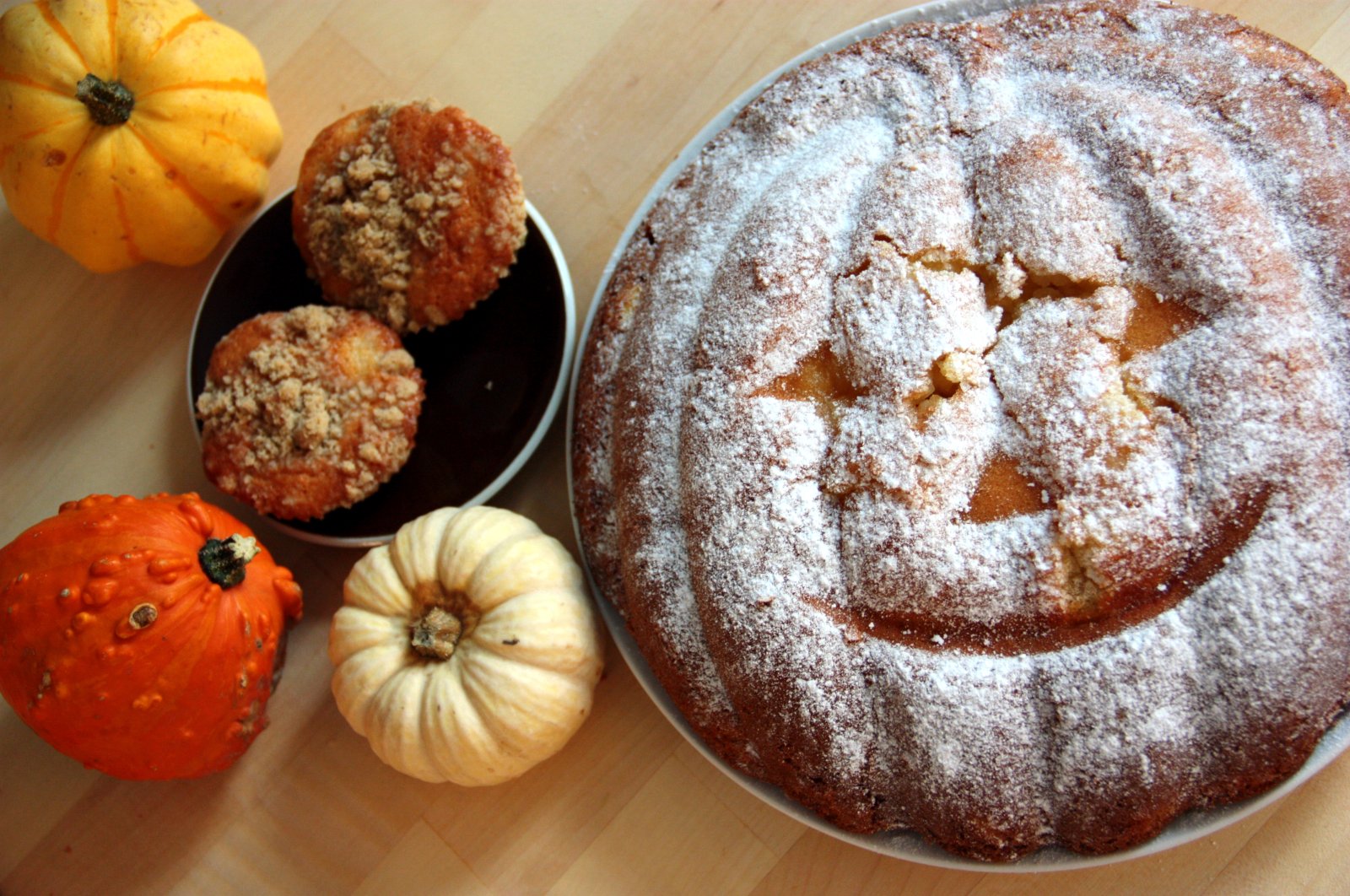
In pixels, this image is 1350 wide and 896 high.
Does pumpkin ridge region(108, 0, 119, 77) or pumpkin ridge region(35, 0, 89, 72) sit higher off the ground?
pumpkin ridge region(108, 0, 119, 77)

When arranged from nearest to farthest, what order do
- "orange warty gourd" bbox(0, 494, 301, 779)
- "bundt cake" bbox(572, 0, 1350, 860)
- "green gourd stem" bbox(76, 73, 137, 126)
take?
"bundt cake" bbox(572, 0, 1350, 860), "orange warty gourd" bbox(0, 494, 301, 779), "green gourd stem" bbox(76, 73, 137, 126)

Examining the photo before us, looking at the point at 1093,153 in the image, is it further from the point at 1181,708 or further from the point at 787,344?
the point at 1181,708

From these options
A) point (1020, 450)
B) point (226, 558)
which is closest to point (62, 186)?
point (226, 558)

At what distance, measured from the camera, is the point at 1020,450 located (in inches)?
40.9

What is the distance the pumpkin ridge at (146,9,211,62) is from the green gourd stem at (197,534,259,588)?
0.68m

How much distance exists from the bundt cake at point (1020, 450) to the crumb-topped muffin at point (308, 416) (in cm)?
35

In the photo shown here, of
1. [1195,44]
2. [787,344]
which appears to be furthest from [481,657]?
[1195,44]

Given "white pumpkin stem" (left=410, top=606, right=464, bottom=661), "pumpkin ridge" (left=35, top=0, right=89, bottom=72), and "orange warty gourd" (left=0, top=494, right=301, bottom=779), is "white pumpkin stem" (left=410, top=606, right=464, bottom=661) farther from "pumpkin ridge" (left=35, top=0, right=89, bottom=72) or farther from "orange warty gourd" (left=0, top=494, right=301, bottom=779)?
"pumpkin ridge" (left=35, top=0, right=89, bottom=72)

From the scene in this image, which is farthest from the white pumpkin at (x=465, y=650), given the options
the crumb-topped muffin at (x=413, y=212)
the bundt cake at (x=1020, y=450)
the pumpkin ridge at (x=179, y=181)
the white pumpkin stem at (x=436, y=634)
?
the pumpkin ridge at (x=179, y=181)

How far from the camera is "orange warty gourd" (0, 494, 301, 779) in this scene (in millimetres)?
1133

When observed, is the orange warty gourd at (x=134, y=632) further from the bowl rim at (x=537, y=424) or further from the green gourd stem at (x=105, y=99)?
the green gourd stem at (x=105, y=99)

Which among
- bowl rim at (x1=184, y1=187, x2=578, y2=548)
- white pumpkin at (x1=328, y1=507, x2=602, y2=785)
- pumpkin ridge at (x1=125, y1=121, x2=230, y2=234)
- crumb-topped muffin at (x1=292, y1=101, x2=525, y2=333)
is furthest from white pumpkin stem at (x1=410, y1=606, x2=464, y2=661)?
pumpkin ridge at (x1=125, y1=121, x2=230, y2=234)

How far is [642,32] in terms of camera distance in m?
1.48

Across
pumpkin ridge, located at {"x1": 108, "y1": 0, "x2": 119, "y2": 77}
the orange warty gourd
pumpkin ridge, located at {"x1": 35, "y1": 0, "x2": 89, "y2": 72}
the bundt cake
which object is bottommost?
the orange warty gourd
